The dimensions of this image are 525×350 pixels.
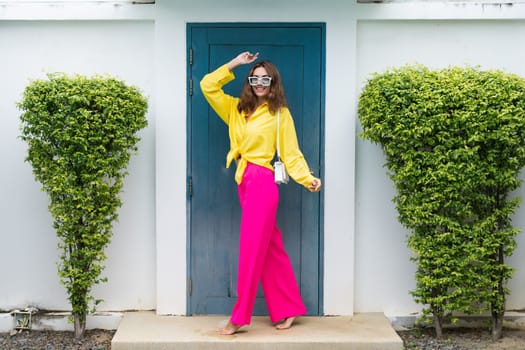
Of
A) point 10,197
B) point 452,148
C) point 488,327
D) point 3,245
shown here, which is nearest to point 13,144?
point 10,197

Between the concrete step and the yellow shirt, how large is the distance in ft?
3.77

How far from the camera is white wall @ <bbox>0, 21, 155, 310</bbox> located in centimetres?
588

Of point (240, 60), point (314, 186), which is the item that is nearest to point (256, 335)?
point (314, 186)

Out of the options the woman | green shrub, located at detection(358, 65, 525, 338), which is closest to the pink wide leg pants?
the woman

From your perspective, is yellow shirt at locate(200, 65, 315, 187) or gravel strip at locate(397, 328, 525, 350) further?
gravel strip at locate(397, 328, 525, 350)

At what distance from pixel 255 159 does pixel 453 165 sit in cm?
145

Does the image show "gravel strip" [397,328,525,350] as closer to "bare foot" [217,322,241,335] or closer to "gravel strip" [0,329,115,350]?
"bare foot" [217,322,241,335]

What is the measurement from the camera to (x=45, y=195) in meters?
5.95

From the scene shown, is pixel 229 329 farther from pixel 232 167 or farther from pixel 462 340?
pixel 462 340

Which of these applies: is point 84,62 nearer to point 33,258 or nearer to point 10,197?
point 10,197

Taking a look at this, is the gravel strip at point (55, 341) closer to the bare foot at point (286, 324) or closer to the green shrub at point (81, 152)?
the green shrub at point (81, 152)

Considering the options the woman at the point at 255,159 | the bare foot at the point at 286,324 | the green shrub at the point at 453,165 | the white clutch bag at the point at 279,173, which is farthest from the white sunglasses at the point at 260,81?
the bare foot at the point at 286,324

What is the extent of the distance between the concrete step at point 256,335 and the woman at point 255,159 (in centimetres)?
15

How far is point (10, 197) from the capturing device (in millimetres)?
5945
